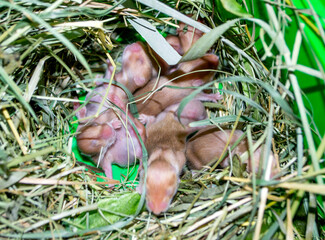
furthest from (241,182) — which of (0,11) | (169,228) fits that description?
(0,11)

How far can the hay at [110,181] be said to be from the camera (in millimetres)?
1518

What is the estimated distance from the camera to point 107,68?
96.5 inches

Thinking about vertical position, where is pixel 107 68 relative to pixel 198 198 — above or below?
above

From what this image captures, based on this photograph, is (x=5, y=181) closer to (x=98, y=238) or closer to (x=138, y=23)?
(x=98, y=238)

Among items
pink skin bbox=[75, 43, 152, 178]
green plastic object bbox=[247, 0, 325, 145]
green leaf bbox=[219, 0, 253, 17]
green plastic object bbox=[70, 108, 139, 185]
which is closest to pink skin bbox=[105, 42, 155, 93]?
pink skin bbox=[75, 43, 152, 178]

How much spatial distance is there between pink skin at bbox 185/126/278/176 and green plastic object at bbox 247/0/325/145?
0.43 meters

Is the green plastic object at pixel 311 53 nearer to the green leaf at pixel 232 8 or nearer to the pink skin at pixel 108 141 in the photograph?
the green leaf at pixel 232 8

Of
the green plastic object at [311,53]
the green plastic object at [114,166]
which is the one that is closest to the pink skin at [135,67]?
the green plastic object at [114,166]

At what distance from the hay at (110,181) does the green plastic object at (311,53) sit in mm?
74

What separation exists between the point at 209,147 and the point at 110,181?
2.17ft

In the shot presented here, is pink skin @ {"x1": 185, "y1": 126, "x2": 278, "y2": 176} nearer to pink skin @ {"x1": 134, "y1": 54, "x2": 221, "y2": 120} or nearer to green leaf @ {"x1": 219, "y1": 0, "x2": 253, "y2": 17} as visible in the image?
pink skin @ {"x1": 134, "y1": 54, "x2": 221, "y2": 120}

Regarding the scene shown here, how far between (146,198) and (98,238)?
1.11 feet

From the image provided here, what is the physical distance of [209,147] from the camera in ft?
6.82

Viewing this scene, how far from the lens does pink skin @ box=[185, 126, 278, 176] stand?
6.58ft
